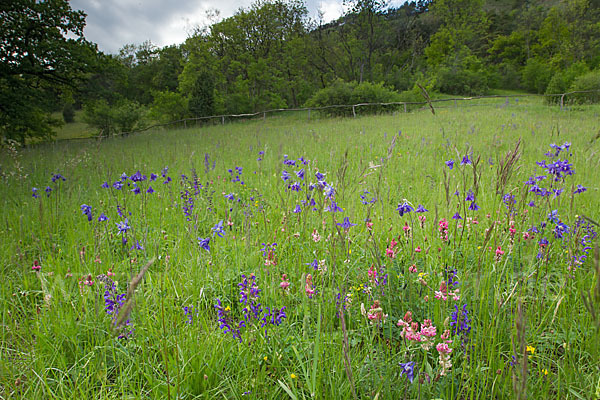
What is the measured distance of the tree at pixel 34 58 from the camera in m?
12.8

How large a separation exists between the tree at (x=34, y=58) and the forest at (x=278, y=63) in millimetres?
46

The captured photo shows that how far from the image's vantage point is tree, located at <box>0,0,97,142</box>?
12.8 meters

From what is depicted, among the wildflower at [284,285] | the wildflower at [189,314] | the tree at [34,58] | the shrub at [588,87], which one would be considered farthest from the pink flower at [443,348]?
the shrub at [588,87]

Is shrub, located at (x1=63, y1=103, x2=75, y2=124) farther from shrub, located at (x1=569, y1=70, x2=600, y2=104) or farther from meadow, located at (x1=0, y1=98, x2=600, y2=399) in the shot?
shrub, located at (x1=569, y1=70, x2=600, y2=104)

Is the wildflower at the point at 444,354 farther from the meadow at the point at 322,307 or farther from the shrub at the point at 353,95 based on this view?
the shrub at the point at 353,95

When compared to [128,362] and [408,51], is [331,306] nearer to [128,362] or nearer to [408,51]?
[128,362]

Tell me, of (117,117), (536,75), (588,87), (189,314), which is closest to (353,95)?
(588,87)

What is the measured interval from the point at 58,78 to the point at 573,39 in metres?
59.3

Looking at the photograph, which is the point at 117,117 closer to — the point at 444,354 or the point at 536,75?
the point at 444,354

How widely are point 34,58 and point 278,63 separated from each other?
2751 centimetres

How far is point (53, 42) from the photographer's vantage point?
1394 cm

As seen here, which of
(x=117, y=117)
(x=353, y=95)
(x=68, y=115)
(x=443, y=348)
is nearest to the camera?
(x=443, y=348)

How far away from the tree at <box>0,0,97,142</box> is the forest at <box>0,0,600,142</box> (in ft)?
0.15

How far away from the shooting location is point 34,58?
13945mm
